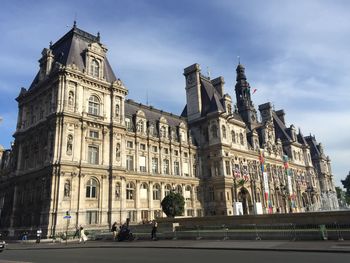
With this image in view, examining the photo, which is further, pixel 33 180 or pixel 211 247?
pixel 33 180

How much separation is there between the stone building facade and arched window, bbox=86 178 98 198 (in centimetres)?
13

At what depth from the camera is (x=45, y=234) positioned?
36.2 m

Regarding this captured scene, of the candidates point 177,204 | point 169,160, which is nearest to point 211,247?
point 177,204

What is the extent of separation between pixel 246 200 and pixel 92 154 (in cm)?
3423

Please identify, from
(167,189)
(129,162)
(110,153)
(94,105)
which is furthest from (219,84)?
(110,153)

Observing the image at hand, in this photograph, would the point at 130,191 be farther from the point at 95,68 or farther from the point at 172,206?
the point at 95,68

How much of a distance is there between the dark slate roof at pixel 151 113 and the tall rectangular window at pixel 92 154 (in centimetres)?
1063

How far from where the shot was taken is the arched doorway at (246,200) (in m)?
61.1

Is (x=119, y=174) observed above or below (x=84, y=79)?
below

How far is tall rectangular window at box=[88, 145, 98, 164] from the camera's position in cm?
4238

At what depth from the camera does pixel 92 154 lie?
140 feet

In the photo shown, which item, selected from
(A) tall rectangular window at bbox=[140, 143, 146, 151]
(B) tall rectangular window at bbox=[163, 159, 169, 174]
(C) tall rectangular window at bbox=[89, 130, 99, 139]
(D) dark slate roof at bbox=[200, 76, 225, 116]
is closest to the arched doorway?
(B) tall rectangular window at bbox=[163, 159, 169, 174]

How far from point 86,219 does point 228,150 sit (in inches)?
1242

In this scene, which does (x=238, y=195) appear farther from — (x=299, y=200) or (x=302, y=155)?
(x=302, y=155)
